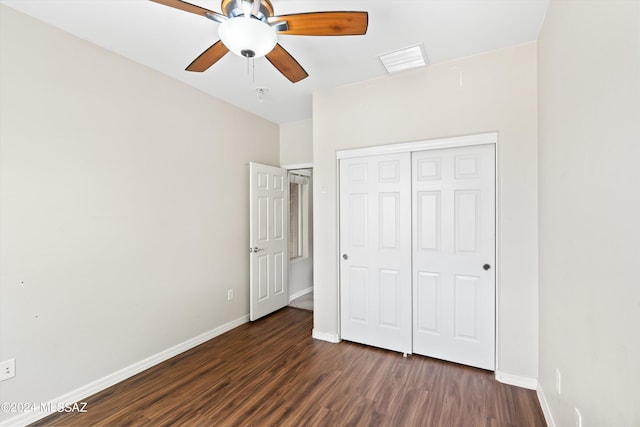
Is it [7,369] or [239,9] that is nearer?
[239,9]

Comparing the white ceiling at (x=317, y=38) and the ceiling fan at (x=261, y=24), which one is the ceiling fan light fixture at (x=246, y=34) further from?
the white ceiling at (x=317, y=38)

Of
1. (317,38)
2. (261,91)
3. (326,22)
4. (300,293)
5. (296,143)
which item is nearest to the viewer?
(326,22)

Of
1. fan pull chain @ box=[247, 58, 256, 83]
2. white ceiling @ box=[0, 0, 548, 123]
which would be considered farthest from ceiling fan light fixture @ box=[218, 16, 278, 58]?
fan pull chain @ box=[247, 58, 256, 83]

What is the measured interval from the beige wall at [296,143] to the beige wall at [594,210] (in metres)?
2.79

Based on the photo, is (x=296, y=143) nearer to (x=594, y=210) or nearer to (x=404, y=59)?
(x=404, y=59)

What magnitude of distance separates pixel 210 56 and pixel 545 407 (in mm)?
3221

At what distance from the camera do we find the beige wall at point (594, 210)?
89 centimetres

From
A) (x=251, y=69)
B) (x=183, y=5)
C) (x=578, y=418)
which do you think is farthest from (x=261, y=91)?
(x=578, y=418)

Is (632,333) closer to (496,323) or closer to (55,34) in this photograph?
(496,323)

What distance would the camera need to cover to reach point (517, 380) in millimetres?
2289

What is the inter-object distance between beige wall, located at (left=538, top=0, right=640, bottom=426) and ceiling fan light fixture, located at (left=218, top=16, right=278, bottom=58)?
4.45ft

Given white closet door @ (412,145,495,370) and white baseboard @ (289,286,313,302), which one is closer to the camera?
white closet door @ (412,145,495,370)

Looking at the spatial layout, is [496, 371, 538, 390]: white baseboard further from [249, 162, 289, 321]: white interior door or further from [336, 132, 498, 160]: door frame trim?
[249, 162, 289, 321]: white interior door

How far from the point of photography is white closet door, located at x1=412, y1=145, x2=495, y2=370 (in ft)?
8.09
